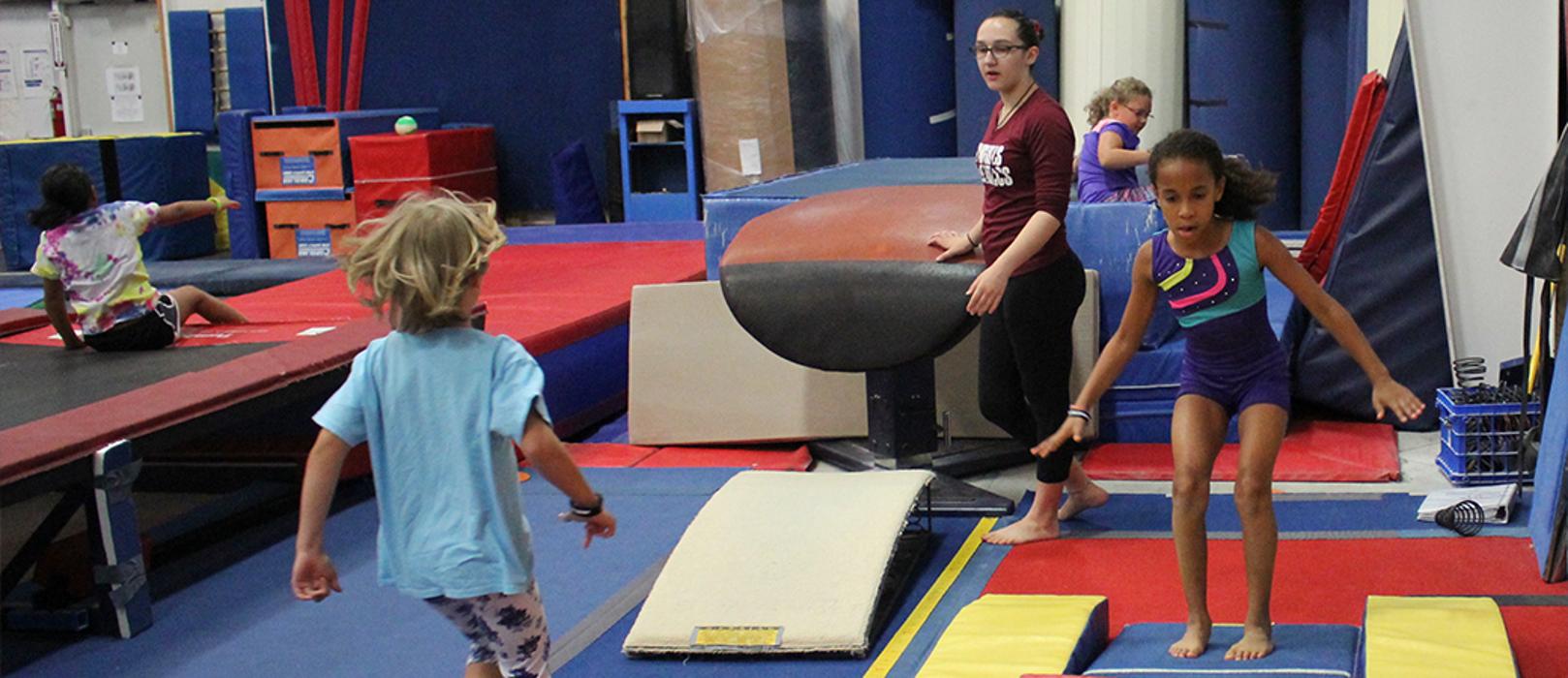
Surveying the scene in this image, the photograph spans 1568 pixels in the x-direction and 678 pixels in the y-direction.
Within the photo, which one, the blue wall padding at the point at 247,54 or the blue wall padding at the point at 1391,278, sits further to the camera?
the blue wall padding at the point at 247,54

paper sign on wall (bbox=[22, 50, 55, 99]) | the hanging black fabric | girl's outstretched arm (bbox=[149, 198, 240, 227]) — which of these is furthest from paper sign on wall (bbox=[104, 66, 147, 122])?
the hanging black fabric

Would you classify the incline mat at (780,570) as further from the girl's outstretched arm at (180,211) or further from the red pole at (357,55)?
the red pole at (357,55)

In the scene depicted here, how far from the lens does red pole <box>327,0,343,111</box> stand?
10820 mm

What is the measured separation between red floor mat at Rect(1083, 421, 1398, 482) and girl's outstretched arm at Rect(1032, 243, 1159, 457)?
5.19 ft

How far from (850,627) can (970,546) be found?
943 mm

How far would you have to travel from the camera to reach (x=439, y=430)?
2.71m

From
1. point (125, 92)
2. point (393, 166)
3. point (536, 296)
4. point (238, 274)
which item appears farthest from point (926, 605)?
point (125, 92)

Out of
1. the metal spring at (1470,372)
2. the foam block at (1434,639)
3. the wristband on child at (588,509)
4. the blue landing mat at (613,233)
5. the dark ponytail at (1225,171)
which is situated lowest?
the foam block at (1434,639)

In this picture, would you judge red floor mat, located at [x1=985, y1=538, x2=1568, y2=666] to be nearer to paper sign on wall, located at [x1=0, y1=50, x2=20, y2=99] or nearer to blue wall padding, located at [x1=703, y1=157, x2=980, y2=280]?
blue wall padding, located at [x1=703, y1=157, x2=980, y2=280]

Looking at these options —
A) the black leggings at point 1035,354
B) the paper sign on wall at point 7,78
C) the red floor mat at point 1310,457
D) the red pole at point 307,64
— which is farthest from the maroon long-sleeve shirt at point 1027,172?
the paper sign on wall at point 7,78

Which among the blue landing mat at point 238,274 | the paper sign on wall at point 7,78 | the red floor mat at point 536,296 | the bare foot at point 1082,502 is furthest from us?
the paper sign on wall at point 7,78

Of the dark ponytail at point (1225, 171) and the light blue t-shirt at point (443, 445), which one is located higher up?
the dark ponytail at point (1225, 171)

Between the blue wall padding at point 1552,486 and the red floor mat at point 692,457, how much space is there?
2.37 m

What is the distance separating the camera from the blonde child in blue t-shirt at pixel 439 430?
2652 millimetres
